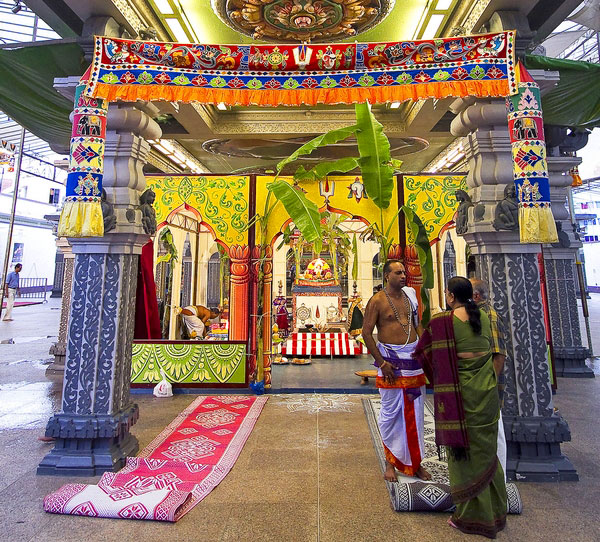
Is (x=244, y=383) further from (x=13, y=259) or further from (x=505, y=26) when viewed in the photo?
(x=13, y=259)

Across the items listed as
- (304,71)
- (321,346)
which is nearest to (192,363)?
(321,346)

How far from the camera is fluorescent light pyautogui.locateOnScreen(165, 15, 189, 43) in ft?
12.7

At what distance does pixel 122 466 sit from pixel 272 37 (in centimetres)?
414

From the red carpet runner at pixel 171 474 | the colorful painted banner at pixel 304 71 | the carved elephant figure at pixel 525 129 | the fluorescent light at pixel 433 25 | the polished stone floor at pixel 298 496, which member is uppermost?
the fluorescent light at pixel 433 25

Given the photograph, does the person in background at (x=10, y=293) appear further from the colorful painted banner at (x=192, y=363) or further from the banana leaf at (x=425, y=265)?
the banana leaf at (x=425, y=265)

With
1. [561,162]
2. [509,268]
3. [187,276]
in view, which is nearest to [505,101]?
[509,268]

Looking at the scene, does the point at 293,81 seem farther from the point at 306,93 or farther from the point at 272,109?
the point at 272,109

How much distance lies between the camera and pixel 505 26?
113 inches

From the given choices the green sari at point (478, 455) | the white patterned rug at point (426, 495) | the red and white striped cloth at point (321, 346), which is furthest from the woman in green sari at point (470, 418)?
the red and white striped cloth at point (321, 346)

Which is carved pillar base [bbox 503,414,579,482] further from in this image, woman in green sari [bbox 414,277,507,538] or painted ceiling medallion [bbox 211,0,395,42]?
painted ceiling medallion [bbox 211,0,395,42]

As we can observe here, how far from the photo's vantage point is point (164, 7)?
11.9ft

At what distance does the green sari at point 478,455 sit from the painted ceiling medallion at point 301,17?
3.05 m

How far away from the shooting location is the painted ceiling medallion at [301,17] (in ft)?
10.8

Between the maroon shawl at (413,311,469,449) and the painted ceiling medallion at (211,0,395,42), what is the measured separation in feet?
9.70
